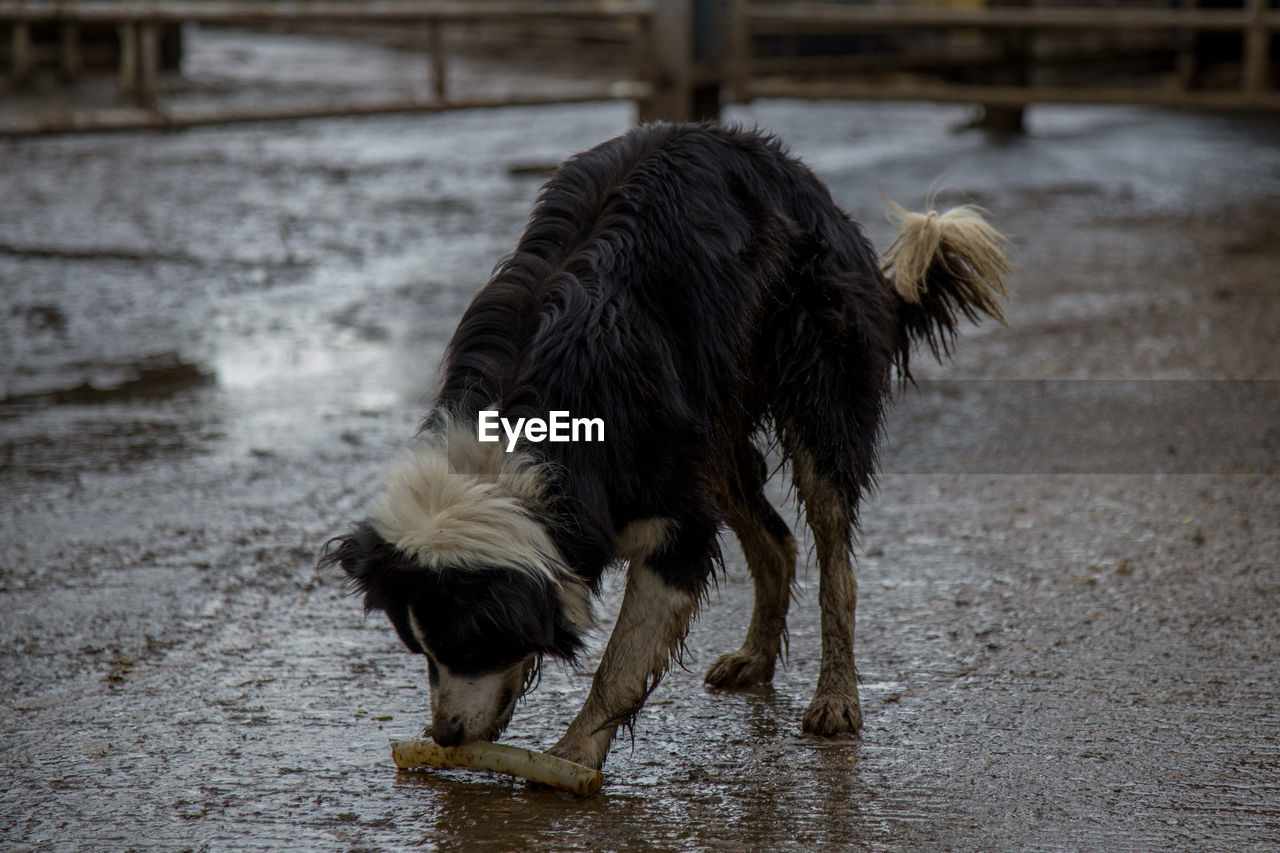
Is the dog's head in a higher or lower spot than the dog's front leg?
higher

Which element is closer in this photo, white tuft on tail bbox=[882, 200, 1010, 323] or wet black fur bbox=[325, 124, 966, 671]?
wet black fur bbox=[325, 124, 966, 671]

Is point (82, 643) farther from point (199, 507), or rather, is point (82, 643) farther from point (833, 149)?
point (833, 149)

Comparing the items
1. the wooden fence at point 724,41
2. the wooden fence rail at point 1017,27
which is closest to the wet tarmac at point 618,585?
the wooden fence at point 724,41

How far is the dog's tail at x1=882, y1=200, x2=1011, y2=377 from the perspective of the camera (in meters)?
4.02

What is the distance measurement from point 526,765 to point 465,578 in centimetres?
59

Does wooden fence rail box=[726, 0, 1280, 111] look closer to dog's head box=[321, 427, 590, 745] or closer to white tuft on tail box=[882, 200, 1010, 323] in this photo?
white tuft on tail box=[882, 200, 1010, 323]

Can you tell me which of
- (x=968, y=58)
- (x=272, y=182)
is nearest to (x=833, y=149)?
(x=968, y=58)

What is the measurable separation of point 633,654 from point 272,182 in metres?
9.50

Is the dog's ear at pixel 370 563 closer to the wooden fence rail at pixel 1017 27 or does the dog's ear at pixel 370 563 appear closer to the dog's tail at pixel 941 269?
the dog's tail at pixel 941 269

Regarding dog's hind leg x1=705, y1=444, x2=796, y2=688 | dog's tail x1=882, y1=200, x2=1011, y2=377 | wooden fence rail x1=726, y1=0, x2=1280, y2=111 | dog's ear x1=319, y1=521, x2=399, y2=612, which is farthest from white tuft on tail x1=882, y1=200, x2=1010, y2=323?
wooden fence rail x1=726, y1=0, x2=1280, y2=111

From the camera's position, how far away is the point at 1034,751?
3.38 m

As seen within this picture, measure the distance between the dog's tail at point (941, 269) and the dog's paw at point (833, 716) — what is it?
3.77 feet

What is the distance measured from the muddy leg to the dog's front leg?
0.55 m

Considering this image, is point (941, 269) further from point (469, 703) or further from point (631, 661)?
point (469, 703)
